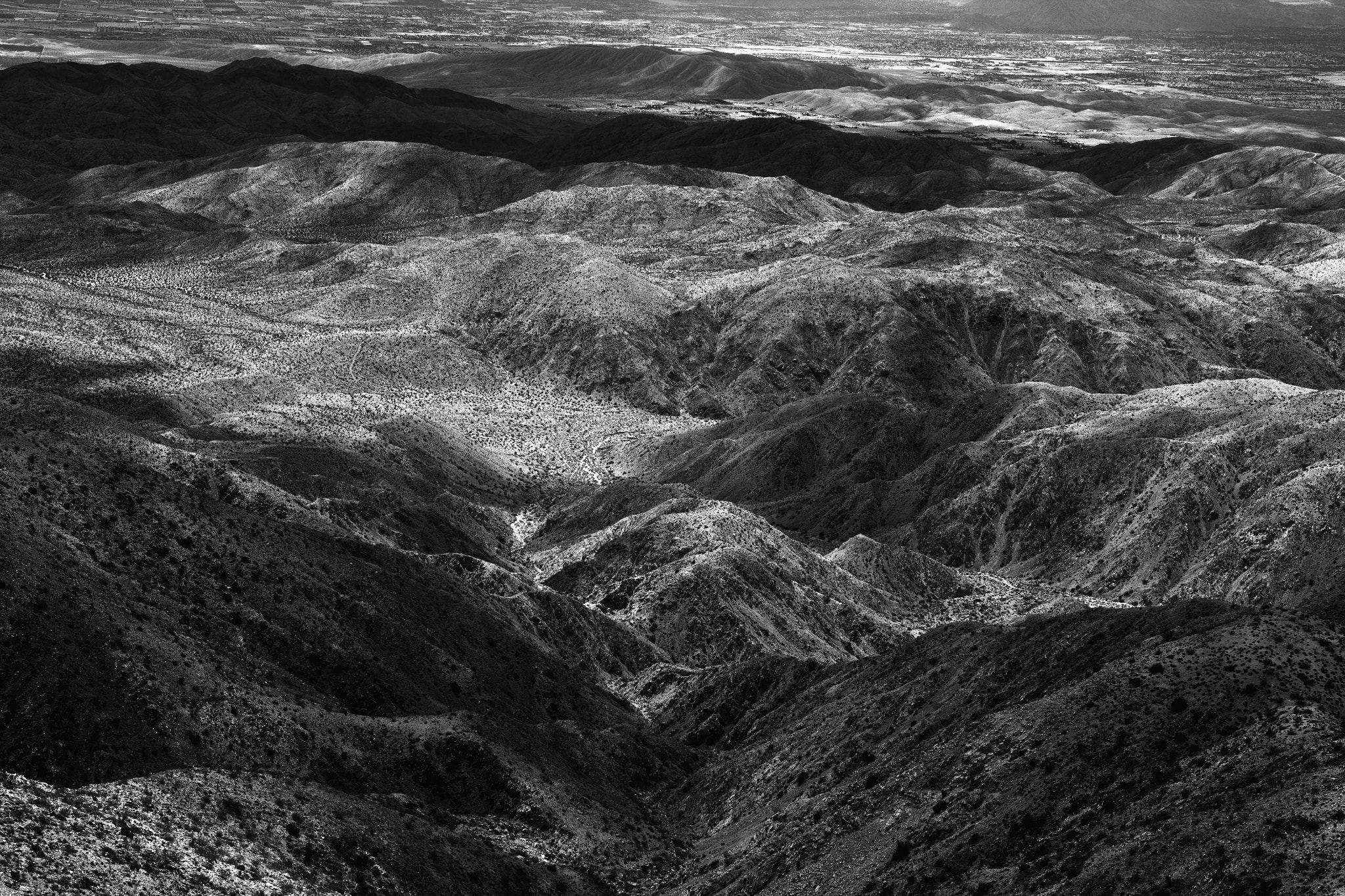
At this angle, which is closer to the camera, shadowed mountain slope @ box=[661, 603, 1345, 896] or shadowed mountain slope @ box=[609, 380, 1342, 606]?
shadowed mountain slope @ box=[661, 603, 1345, 896]

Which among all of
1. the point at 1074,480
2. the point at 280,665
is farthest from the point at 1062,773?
the point at 1074,480

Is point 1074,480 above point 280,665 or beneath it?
beneath

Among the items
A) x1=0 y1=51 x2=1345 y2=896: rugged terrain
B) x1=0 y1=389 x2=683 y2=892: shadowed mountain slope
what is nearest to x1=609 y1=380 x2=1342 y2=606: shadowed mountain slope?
x1=0 y1=51 x2=1345 y2=896: rugged terrain

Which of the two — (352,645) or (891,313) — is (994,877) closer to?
(352,645)

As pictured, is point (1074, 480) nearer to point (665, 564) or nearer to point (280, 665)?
point (665, 564)

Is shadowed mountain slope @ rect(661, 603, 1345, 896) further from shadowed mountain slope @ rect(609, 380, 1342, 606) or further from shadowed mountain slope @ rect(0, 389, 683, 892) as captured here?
shadowed mountain slope @ rect(609, 380, 1342, 606)

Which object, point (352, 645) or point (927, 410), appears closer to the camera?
point (352, 645)

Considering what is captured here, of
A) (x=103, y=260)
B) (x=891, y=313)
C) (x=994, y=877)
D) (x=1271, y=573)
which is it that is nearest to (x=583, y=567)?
(x=1271, y=573)

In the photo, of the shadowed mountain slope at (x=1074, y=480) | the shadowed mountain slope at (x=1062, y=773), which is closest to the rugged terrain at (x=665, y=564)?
the shadowed mountain slope at (x=1062, y=773)
